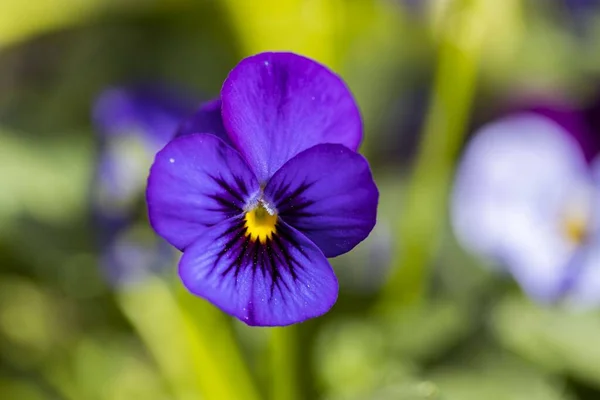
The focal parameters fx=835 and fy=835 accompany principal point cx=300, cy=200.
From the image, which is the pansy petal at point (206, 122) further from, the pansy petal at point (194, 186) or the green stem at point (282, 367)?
the green stem at point (282, 367)

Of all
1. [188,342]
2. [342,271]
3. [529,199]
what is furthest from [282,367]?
[529,199]

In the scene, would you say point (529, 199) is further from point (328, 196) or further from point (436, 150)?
point (328, 196)

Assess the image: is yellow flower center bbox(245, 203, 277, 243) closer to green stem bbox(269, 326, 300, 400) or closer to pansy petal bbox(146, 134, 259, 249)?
pansy petal bbox(146, 134, 259, 249)

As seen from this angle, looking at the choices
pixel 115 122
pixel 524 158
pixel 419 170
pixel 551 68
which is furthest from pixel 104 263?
pixel 551 68

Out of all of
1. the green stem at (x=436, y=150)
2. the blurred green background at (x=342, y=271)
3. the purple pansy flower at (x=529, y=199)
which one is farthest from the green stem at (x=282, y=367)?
the purple pansy flower at (x=529, y=199)

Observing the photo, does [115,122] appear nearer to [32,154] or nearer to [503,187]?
[32,154]

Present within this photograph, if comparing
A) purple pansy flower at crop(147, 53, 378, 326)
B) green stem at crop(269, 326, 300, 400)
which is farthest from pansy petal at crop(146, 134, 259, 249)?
green stem at crop(269, 326, 300, 400)
